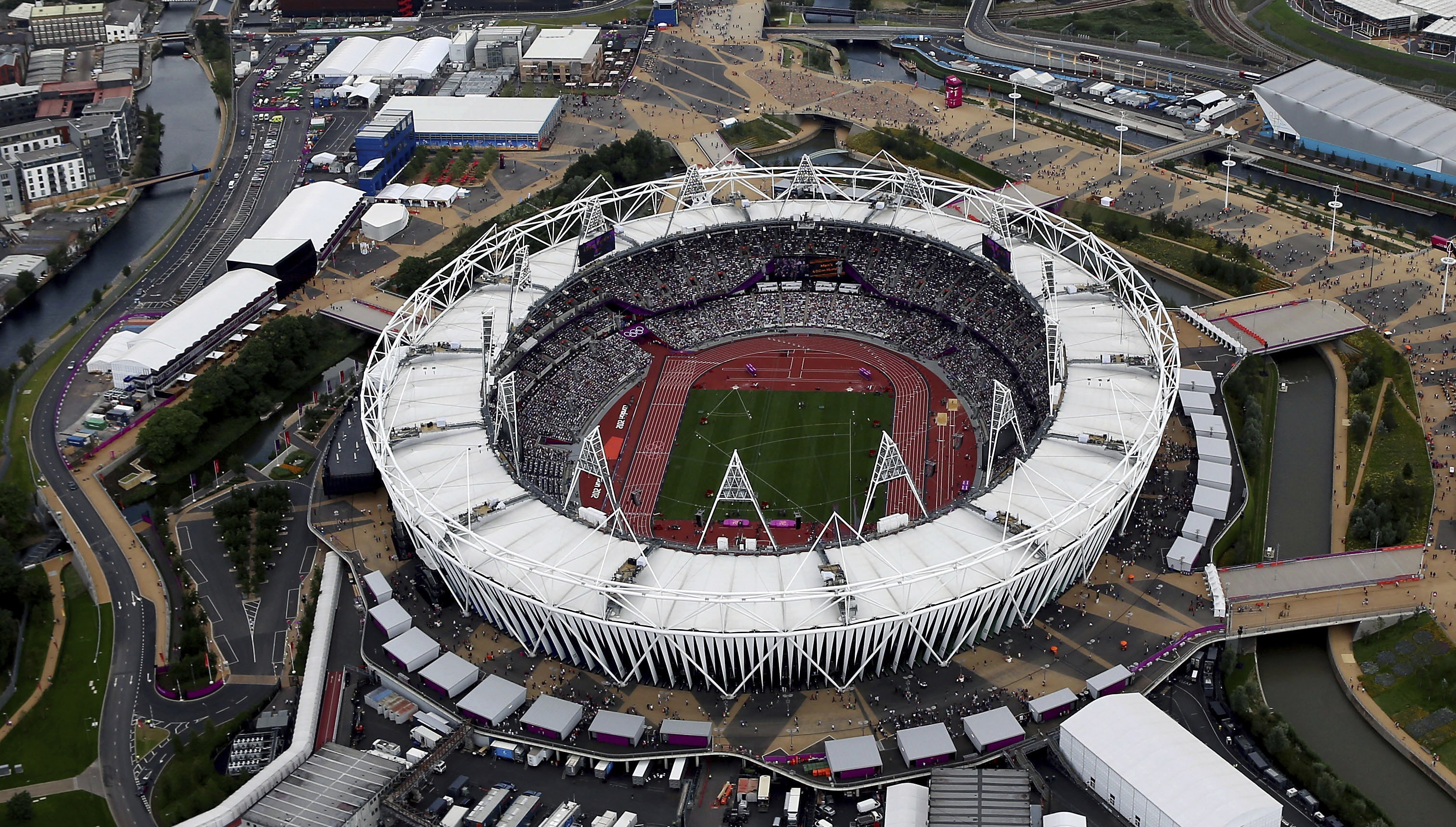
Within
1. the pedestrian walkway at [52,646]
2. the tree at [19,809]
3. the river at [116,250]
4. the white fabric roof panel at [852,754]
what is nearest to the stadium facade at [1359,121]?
the white fabric roof panel at [852,754]

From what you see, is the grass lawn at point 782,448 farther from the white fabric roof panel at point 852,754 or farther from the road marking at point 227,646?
the road marking at point 227,646

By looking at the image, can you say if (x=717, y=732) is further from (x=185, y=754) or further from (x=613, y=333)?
(x=613, y=333)

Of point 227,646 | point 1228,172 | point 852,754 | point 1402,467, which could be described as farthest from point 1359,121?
point 227,646

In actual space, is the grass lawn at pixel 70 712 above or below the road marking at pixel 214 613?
below

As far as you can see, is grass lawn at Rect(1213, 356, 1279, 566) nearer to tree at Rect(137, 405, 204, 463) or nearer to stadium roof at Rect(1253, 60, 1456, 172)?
stadium roof at Rect(1253, 60, 1456, 172)

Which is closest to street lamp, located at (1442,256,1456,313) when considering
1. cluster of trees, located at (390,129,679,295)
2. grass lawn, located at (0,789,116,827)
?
cluster of trees, located at (390,129,679,295)

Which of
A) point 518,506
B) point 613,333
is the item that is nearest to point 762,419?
point 613,333
